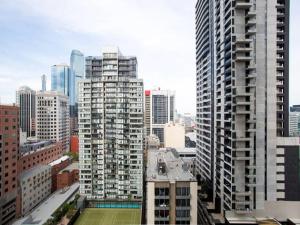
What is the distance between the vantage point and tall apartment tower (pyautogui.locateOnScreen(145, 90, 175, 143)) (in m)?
158

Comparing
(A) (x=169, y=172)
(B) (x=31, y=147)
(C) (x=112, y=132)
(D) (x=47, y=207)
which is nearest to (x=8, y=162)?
(D) (x=47, y=207)

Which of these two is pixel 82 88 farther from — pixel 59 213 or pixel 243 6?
pixel 243 6

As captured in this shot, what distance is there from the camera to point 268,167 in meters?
42.8

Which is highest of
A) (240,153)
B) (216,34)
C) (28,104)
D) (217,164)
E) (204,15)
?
(204,15)

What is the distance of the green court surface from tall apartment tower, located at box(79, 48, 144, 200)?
4.57m

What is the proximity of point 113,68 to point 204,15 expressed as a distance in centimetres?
2529

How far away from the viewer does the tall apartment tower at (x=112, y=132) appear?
202 ft

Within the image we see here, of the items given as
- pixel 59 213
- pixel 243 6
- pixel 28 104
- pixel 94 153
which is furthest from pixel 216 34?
pixel 28 104

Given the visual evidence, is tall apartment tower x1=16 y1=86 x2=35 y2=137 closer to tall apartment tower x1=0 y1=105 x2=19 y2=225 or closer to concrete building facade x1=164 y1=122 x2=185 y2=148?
concrete building facade x1=164 y1=122 x2=185 y2=148

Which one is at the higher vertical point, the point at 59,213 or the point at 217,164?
the point at 217,164

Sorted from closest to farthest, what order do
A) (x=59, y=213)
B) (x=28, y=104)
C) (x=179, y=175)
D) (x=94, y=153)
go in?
(x=179, y=175) < (x=59, y=213) < (x=94, y=153) < (x=28, y=104)

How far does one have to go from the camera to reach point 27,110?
133 meters

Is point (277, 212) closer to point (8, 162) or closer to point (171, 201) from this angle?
point (171, 201)

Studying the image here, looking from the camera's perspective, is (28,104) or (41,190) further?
(28,104)
